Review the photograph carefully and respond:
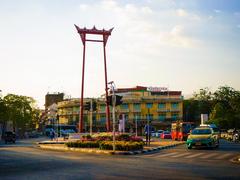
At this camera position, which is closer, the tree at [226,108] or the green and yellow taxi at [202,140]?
the green and yellow taxi at [202,140]

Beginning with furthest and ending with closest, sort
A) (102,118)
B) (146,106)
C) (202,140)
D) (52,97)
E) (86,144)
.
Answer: (52,97), (102,118), (146,106), (86,144), (202,140)

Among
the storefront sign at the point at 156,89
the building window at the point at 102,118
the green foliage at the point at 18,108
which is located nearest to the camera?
the green foliage at the point at 18,108

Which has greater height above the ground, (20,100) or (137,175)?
(20,100)

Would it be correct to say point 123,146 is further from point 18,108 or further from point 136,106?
point 136,106

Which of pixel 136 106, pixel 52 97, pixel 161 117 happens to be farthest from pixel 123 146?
pixel 52 97

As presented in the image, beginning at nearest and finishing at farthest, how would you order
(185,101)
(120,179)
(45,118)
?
(120,179) < (185,101) < (45,118)

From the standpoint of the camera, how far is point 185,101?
369 ft

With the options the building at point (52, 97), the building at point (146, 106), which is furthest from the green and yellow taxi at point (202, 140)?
the building at point (52, 97)

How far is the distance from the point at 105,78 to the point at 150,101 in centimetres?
5118

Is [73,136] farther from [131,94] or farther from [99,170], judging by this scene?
[131,94]

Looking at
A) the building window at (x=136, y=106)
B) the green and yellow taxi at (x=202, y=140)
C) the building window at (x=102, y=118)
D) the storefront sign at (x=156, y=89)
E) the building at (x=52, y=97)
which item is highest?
the building at (x=52, y=97)

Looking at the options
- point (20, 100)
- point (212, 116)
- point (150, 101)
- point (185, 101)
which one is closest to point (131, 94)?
point (150, 101)

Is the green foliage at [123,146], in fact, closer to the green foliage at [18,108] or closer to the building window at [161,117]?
the green foliage at [18,108]

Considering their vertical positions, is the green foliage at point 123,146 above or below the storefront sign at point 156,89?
below
